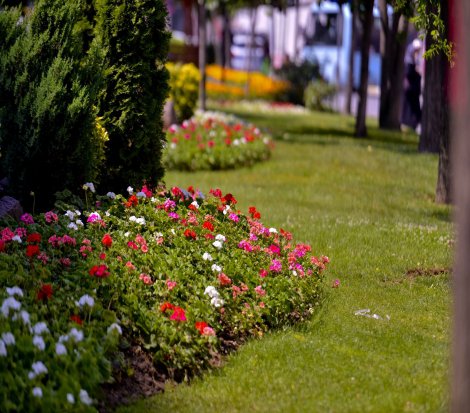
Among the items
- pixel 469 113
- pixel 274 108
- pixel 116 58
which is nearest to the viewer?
pixel 469 113

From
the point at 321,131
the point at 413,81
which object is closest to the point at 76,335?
the point at 321,131

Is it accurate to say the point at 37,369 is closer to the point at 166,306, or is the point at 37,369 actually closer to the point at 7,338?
the point at 7,338

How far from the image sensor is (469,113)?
3262 millimetres

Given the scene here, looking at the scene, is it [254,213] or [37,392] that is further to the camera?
[254,213]

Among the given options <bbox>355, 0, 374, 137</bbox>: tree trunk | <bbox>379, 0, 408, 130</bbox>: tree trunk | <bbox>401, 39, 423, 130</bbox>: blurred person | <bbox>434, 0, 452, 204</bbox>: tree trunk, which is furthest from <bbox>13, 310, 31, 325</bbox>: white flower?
<bbox>401, 39, 423, 130</bbox>: blurred person

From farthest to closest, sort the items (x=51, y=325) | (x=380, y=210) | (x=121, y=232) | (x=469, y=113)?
(x=380, y=210) < (x=121, y=232) < (x=51, y=325) < (x=469, y=113)

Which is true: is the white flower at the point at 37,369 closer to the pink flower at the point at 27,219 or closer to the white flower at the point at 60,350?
the white flower at the point at 60,350

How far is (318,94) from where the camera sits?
28.6m

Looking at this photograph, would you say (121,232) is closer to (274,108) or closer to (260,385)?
(260,385)

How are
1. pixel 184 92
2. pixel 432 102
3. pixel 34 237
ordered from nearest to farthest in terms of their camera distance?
pixel 34 237
pixel 432 102
pixel 184 92

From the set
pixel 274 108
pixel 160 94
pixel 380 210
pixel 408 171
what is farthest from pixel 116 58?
pixel 274 108

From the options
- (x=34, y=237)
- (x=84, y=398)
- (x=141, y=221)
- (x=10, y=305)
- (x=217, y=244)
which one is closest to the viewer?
(x=84, y=398)

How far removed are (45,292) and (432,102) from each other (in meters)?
10.3

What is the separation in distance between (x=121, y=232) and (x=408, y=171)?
849cm
